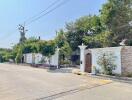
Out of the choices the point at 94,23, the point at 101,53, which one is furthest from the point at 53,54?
the point at 101,53

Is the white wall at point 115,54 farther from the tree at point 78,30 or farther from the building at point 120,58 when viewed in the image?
the tree at point 78,30

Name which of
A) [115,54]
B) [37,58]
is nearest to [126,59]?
[115,54]

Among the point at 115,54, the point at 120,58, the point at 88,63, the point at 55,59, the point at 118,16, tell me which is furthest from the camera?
the point at 55,59

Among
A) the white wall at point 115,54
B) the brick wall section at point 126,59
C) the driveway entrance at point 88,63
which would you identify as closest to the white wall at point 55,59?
the driveway entrance at point 88,63

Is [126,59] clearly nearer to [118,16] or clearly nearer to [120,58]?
[120,58]

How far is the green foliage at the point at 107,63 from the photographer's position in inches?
888

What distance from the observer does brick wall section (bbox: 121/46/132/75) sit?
2166 centimetres

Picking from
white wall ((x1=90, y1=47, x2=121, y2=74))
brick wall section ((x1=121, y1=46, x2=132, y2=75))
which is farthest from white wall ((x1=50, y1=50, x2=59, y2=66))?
brick wall section ((x1=121, y1=46, x2=132, y2=75))

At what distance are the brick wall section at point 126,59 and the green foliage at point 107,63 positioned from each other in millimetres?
741

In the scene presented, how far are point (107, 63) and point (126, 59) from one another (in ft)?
5.20

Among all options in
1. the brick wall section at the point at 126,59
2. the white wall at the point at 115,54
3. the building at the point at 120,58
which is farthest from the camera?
the white wall at the point at 115,54

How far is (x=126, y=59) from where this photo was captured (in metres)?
21.9

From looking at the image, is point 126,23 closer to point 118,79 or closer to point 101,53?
point 101,53

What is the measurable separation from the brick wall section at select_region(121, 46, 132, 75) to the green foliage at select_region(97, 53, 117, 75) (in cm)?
74
